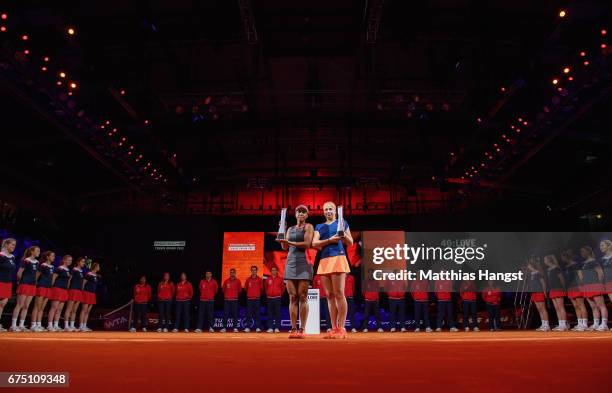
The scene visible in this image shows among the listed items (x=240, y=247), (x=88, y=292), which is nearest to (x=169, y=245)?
(x=240, y=247)

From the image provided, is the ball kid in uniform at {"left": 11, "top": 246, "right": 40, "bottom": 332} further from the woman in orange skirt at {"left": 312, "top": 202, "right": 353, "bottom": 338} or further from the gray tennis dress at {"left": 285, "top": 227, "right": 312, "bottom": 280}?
the woman in orange skirt at {"left": 312, "top": 202, "right": 353, "bottom": 338}

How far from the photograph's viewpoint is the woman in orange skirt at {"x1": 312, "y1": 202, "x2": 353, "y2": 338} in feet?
17.8

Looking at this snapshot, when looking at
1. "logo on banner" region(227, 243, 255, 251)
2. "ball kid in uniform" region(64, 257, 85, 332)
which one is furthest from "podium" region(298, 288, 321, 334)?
"logo on banner" region(227, 243, 255, 251)

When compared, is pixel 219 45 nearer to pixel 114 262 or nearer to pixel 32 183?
pixel 114 262

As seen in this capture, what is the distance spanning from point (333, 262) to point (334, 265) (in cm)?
4

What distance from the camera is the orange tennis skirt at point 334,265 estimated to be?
5.43 metres

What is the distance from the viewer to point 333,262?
547cm

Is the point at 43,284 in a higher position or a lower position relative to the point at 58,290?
higher

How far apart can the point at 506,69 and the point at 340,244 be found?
8.83 metres

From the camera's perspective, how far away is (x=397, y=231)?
→ 1648 cm

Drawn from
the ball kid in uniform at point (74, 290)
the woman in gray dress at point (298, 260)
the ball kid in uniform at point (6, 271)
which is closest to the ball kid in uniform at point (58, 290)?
the ball kid in uniform at point (74, 290)

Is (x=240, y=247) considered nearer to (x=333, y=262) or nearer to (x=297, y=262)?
(x=297, y=262)

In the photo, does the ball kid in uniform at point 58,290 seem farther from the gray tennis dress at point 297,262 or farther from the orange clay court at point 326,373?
the orange clay court at point 326,373

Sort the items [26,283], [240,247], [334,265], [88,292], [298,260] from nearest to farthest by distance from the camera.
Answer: [334,265] → [298,260] → [26,283] → [88,292] → [240,247]
